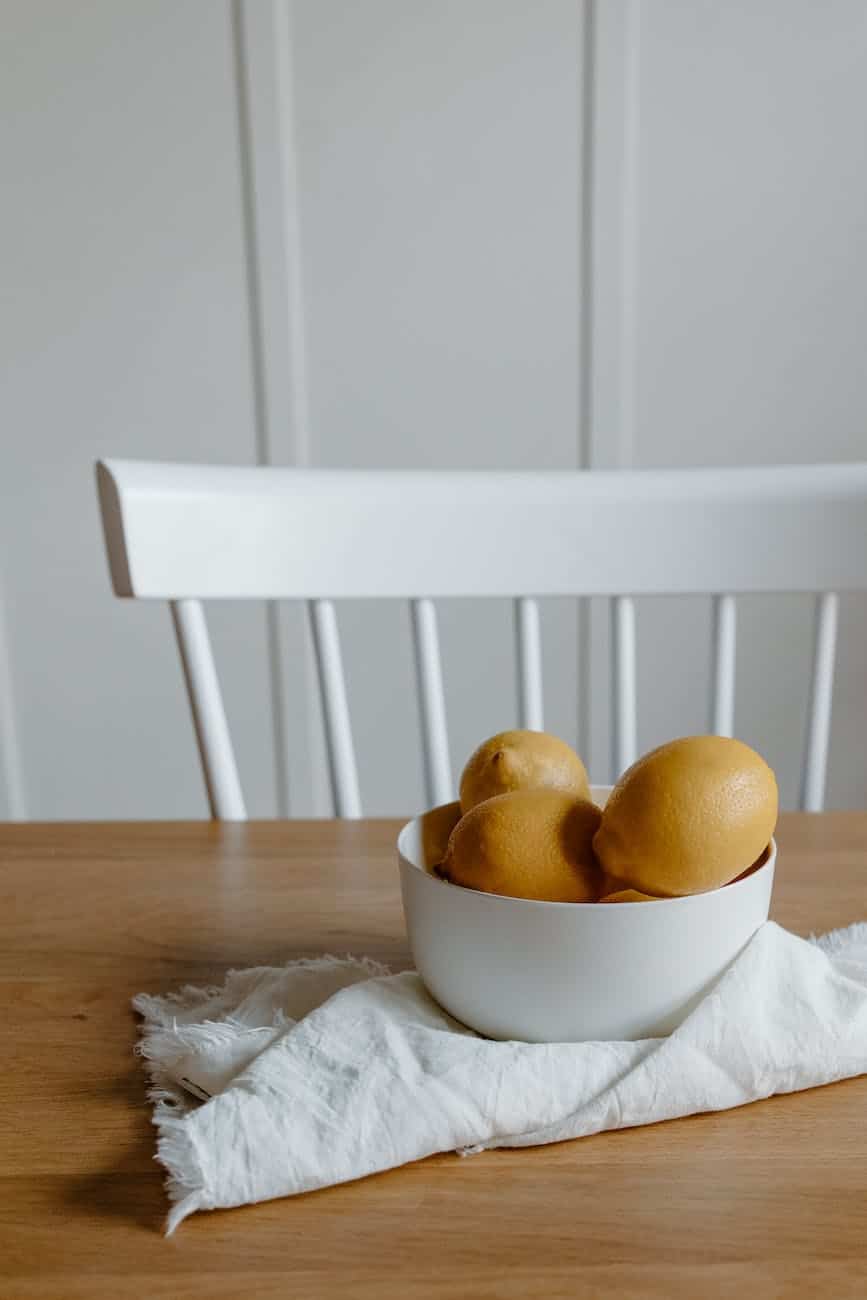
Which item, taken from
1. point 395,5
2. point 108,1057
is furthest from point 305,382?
point 108,1057

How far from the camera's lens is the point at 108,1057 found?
0.47m

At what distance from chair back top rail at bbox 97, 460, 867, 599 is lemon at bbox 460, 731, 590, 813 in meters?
0.45

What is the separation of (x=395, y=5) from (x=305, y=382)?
0.58 m

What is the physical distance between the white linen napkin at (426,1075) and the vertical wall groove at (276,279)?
158 cm

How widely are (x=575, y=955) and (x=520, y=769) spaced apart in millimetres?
85

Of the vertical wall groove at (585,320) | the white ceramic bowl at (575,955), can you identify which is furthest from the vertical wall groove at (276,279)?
the white ceramic bowl at (575,955)

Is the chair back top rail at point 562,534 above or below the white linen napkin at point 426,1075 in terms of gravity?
above

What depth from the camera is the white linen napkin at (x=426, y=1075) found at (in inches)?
14.6

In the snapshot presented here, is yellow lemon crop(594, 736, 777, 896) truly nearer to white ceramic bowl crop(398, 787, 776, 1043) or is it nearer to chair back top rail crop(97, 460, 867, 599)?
white ceramic bowl crop(398, 787, 776, 1043)

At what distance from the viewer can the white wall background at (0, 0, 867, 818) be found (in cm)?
179

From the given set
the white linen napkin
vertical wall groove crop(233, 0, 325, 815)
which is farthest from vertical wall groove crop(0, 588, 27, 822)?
the white linen napkin

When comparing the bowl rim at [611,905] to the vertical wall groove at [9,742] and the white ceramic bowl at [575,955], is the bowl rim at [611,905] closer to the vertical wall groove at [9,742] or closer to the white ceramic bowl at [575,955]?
the white ceramic bowl at [575,955]

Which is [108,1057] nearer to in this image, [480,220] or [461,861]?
[461,861]

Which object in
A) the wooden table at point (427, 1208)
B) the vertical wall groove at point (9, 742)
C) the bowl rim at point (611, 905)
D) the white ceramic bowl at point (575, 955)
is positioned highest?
the bowl rim at point (611, 905)
